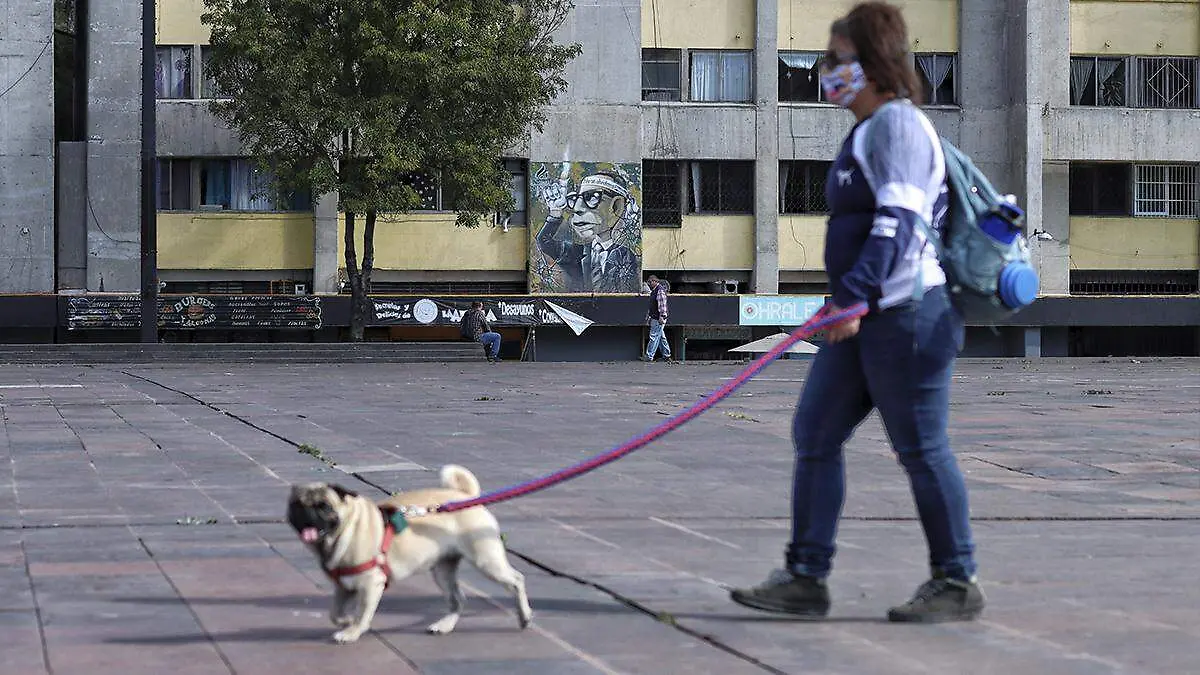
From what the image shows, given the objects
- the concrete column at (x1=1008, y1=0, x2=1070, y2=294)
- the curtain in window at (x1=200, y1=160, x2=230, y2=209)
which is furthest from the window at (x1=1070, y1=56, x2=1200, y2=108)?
the curtain in window at (x1=200, y1=160, x2=230, y2=209)

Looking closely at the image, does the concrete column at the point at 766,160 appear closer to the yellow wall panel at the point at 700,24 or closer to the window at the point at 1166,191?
the yellow wall panel at the point at 700,24

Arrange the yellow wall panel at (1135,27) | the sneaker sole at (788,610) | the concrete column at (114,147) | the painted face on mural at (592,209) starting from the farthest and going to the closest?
the yellow wall panel at (1135,27) < the painted face on mural at (592,209) < the concrete column at (114,147) < the sneaker sole at (788,610)

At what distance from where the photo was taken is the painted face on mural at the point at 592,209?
38844mm

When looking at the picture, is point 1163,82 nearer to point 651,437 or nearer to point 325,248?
point 325,248

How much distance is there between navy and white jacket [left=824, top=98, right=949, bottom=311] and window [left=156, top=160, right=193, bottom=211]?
35181 mm

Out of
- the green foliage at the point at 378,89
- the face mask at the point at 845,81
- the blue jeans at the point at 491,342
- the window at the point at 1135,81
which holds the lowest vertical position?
the blue jeans at the point at 491,342

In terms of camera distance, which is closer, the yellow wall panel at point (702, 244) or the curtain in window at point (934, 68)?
the yellow wall panel at point (702, 244)

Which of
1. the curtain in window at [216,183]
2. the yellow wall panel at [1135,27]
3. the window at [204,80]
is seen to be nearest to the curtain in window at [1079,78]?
the yellow wall panel at [1135,27]

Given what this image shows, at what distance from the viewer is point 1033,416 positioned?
586 inches

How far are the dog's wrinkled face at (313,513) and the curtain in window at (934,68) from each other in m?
37.5

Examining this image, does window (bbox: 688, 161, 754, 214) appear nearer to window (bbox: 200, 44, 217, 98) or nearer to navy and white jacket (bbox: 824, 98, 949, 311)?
window (bbox: 200, 44, 217, 98)

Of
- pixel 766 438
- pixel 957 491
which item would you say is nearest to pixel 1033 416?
pixel 766 438

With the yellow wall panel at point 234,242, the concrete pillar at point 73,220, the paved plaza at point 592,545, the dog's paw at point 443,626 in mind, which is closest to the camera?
the paved plaza at point 592,545

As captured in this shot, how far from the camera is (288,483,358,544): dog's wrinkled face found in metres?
4.41
